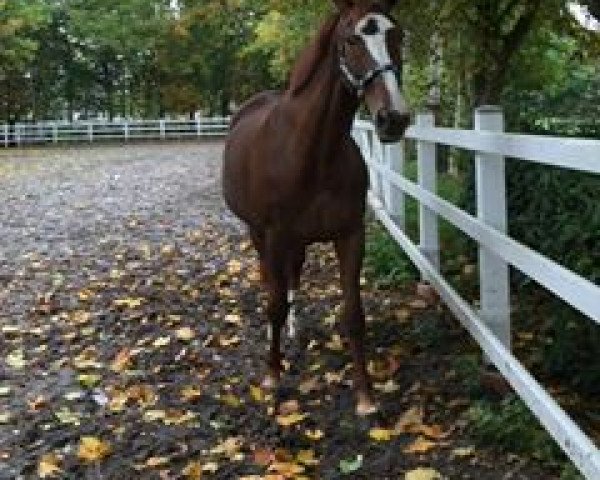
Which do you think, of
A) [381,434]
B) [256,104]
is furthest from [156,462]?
[256,104]

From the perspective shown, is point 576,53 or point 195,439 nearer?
point 195,439

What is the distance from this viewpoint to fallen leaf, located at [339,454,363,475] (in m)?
4.09

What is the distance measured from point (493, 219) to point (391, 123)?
923 mm

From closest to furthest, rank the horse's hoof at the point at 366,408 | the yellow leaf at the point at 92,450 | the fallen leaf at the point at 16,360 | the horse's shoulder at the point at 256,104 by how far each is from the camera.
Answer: the yellow leaf at the point at 92,450
the horse's hoof at the point at 366,408
the fallen leaf at the point at 16,360
the horse's shoulder at the point at 256,104

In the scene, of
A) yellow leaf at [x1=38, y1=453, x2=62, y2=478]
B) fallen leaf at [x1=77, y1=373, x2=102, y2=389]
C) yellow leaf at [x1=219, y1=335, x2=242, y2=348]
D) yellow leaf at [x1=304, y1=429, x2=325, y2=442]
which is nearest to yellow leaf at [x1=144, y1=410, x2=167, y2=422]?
yellow leaf at [x1=38, y1=453, x2=62, y2=478]

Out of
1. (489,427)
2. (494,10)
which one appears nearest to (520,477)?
(489,427)

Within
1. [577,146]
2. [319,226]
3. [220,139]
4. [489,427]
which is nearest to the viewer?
[577,146]

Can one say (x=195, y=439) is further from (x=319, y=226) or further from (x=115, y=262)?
(x=115, y=262)

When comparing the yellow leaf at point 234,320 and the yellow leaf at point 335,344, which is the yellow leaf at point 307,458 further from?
the yellow leaf at point 234,320

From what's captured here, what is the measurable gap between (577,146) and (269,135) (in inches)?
88.8

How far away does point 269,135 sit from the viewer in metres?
5.15

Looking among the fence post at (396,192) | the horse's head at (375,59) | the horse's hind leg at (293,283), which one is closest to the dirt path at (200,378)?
the horse's hind leg at (293,283)

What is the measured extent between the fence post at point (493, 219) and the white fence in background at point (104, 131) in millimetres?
35960

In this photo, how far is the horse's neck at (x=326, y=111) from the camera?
15.5ft
